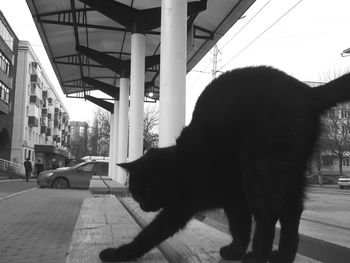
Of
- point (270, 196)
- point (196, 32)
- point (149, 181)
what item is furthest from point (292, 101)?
point (196, 32)

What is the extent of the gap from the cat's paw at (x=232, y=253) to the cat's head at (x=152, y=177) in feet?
1.69

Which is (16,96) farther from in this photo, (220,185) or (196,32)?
(220,185)

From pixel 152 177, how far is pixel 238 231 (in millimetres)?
685

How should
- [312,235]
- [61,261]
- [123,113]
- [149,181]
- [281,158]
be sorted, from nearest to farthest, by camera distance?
[281,158]
[149,181]
[312,235]
[61,261]
[123,113]

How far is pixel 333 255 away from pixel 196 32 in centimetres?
1315

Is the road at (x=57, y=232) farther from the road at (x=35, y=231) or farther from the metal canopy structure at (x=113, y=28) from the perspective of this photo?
the metal canopy structure at (x=113, y=28)

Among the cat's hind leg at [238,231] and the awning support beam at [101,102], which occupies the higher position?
the awning support beam at [101,102]

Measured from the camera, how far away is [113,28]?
1683cm

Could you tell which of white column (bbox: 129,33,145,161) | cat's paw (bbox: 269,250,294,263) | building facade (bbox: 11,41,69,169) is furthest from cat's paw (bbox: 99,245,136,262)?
building facade (bbox: 11,41,69,169)

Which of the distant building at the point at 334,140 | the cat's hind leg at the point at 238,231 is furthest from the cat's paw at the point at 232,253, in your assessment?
the distant building at the point at 334,140

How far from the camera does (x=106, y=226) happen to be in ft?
13.8

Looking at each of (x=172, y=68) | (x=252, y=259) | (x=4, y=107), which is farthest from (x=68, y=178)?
(x=4, y=107)

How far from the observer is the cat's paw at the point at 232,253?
2891 millimetres

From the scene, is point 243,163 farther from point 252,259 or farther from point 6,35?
point 6,35
